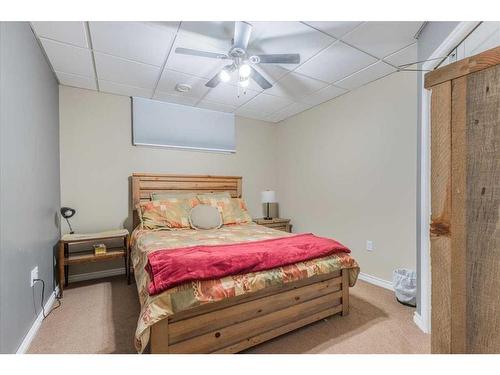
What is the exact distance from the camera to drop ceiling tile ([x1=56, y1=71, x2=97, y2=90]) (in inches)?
103

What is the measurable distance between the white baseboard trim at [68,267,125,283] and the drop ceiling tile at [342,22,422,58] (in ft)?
11.9

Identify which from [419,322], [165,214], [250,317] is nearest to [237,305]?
[250,317]

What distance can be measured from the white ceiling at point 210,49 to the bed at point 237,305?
174 centimetres

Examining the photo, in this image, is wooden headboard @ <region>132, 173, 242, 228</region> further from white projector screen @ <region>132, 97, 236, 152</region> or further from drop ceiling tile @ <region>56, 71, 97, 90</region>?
drop ceiling tile @ <region>56, 71, 97, 90</region>

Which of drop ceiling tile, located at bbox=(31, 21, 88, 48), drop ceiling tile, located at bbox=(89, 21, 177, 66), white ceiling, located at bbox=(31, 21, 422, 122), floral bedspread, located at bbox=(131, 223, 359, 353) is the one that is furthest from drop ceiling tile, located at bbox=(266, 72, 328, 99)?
drop ceiling tile, located at bbox=(31, 21, 88, 48)

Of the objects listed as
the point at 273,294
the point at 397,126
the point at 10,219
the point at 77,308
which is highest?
the point at 397,126

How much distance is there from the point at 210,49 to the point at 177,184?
190 centimetres

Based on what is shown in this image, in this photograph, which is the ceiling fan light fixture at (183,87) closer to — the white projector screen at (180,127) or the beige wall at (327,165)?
the white projector screen at (180,127)

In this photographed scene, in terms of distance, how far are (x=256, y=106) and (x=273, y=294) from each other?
2745mm

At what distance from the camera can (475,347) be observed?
1.93 feet

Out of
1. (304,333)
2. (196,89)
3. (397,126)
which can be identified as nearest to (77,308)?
(304,333)

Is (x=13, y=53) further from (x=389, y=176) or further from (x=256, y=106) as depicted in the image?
(x=389, y=176)

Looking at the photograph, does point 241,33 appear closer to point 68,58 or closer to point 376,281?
point 68,58

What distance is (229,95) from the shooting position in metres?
3.16
